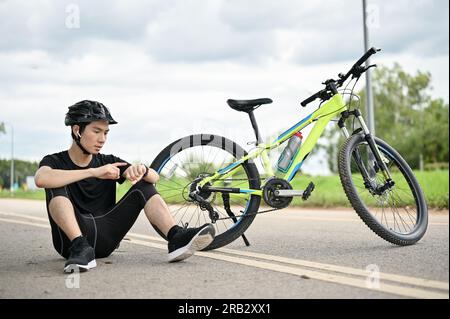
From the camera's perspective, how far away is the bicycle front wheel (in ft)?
15.1

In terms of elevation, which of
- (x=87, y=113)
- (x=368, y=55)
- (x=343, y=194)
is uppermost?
(x=368, y=55)

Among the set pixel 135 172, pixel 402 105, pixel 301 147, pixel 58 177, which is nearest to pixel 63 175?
pixel 58 177

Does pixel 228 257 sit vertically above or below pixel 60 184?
below

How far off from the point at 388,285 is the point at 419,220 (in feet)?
6.40

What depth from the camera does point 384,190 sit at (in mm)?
5000

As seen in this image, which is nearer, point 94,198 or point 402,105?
point 94,198

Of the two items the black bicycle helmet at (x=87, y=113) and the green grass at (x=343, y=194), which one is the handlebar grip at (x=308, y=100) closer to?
the black bicycle helmet at (x=87, y=113)

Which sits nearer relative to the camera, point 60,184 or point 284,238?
point 60,184

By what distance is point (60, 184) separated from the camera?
4078 millimetres

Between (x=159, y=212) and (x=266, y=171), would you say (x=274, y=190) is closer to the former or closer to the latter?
(x=266, y=171)

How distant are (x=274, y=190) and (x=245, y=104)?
725 mm
